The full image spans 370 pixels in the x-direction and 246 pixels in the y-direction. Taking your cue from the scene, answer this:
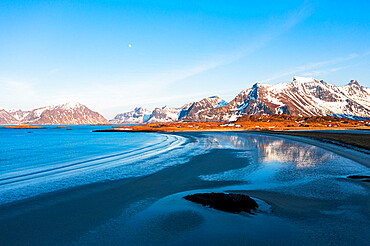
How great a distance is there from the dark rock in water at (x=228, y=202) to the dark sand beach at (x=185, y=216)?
39 cm

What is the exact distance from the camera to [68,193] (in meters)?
13.2

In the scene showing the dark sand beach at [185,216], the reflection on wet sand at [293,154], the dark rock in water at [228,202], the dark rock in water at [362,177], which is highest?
the dark rock in water at [228,202]

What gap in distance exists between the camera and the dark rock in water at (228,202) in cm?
978

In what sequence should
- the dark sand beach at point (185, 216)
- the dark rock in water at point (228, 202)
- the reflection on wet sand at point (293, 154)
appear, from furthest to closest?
the reflection on wet sand at point (293, 154) → the dark rock in water at point (228, 202) → the dark sand beach at point (185, 216)

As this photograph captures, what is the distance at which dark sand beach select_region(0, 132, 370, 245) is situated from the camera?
7406mm

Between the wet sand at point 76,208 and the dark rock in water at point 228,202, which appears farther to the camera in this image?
the dark rock in water at point 228,202

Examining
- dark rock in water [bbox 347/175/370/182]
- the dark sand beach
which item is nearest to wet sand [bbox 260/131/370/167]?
dark rock in water [bbox 347/175/370/182]

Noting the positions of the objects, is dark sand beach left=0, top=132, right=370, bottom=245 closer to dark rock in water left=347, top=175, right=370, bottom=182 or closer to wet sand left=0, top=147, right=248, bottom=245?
wet sand left=0, top=147, right=248, bottom=245

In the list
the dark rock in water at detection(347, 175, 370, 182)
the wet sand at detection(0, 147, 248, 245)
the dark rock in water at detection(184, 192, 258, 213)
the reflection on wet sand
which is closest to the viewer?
the wet sand at detection(0, 147, 248, 245)

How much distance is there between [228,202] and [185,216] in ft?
7.06

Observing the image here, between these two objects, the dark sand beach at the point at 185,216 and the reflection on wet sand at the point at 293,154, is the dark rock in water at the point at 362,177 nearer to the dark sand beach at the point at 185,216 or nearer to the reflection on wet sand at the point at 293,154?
the dark sand beach at the point at 185,216

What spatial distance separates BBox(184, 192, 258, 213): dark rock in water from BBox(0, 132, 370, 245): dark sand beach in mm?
392

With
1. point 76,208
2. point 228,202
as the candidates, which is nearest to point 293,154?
point 228,202

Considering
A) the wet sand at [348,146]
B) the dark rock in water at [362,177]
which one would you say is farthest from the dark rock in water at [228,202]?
the wet sand at [348,146]
